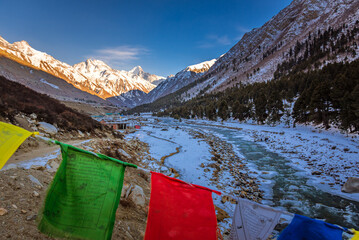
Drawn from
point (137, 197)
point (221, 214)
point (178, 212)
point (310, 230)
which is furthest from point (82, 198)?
point (221, 214)

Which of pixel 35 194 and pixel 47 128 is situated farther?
pixel 47 128

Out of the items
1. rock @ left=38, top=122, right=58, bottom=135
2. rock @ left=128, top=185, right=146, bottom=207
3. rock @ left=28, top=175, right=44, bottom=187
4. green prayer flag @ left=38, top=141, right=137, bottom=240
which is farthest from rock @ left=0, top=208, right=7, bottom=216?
rock @ left=38, top=122, right=58, bottom=135

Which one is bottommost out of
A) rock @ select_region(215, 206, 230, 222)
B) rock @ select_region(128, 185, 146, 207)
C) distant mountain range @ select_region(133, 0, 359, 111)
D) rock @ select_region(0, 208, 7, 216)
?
rock @ select_region(215, 206, 230, 222)

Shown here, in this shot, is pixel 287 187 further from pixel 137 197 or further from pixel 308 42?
pixel 308 42

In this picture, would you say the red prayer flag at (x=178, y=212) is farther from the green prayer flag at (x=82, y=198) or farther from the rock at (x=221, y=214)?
the rock at (x=221, y=214)

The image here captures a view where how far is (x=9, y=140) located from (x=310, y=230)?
5.41 m

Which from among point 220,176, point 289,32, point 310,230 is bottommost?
point 220,176

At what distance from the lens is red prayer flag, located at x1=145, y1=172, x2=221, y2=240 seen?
9.45 feet

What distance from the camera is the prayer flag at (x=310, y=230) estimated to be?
268cm

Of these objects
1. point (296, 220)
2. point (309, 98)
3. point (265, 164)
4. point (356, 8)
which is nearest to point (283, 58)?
point (356, 8)

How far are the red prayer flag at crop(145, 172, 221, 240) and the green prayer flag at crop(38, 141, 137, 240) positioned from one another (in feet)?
2.30

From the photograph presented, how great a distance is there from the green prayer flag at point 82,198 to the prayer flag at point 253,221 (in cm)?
253

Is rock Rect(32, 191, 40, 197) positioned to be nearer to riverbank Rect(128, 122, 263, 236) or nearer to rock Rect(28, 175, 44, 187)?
rock Rect(28, 175, 44, 187)

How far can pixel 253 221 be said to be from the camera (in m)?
3.34
